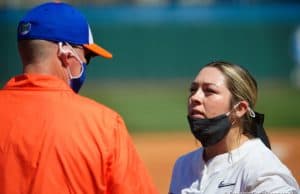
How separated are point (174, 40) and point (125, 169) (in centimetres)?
2267

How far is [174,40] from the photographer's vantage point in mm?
25312

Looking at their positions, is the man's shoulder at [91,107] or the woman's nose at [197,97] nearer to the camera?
the man's shoulder at [91,107]

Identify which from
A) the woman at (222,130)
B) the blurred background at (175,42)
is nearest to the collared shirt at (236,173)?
the woman at (222,130)

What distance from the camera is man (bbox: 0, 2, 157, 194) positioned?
2.75 metres

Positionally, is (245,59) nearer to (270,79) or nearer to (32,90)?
(270,79)

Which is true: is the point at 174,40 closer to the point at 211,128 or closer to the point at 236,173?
the point at 211,128

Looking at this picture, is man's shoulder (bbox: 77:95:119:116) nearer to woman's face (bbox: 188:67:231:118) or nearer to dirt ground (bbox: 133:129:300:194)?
woman's face (bbox: 188:67:231:118)

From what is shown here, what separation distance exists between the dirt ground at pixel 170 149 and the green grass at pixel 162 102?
1.31 m

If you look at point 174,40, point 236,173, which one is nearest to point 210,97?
point 236,173

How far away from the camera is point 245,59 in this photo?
2545cm

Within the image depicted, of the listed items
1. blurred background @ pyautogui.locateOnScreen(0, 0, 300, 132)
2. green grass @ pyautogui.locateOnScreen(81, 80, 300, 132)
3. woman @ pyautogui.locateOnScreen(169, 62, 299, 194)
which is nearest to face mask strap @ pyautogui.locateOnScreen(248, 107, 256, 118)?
woman @ pyautogui.locateOnScreen(169, 62, 299, 194)

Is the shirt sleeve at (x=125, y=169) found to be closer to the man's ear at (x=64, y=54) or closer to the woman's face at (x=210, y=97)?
the man's ear at (x=64, y=54)

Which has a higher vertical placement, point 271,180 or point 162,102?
point 271,180

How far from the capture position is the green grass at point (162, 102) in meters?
18.6
